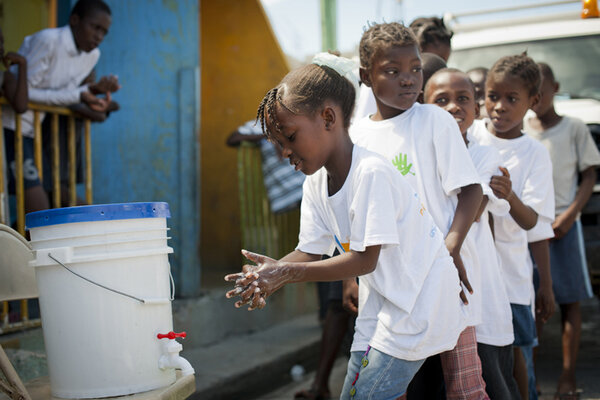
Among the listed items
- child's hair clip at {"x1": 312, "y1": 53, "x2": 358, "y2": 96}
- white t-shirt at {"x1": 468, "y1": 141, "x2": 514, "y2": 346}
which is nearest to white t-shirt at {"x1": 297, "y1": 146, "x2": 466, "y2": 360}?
child's hair clip at {"x1": 312, "y1": 53, "x2": 358, "y2": 96}

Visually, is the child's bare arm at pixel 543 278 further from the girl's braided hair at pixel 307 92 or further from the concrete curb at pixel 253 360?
the concrete curb at pixel 253 360

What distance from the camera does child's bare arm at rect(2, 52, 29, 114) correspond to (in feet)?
Result: 12.5

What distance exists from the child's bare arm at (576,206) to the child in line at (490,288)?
152 cm

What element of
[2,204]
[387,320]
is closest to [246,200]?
[2,204]

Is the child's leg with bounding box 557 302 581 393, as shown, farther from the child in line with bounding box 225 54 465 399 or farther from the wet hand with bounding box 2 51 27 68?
the wet hand with bounding box 2 51 27 68

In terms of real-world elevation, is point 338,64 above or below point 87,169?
above

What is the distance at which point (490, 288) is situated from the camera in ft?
9.04

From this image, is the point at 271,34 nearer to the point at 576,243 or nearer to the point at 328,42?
the point at 328,42

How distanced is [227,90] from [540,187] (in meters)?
4.57

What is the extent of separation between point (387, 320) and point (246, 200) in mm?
4125

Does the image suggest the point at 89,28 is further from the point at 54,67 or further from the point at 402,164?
the point at 402,164

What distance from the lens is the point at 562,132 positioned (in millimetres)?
4387

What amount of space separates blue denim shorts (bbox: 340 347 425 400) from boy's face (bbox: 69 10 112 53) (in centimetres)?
313

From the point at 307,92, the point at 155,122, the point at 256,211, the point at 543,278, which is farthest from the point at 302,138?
the point at 256,211
